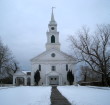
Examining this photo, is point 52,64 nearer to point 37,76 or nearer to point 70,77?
point 37,76

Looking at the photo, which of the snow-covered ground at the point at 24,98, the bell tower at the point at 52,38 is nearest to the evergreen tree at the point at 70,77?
the bell tower at the point at 52,38

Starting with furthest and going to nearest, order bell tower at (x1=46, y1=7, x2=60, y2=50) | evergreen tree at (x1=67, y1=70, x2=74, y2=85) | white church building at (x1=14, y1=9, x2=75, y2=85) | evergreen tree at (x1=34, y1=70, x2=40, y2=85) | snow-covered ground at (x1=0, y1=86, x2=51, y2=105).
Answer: bell tower at (x1=46, y1=7, x2=60, y2=50) < white church building at (x1=14, y1=9, x2=75, y2=85) < evergreen tree at (x1=34, y1=70, x2=40, y2=85) < evergreen tree at (x1=67, y1=70, x2=74, y2=85) < snow-covered ground at (x1=0, y1=86, x2=51, y2=105)

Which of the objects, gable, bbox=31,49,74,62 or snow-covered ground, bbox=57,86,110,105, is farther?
gable, bbox=31,49,74,62

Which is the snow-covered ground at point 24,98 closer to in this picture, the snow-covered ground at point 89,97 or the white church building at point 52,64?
the snow-covered ground at point 89,97

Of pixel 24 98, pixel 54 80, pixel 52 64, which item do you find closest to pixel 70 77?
pixel 54 80

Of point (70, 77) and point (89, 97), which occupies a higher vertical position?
point (70, 77)

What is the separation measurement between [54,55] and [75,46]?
20645 millimetres

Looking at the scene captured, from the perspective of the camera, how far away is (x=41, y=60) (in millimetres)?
57656

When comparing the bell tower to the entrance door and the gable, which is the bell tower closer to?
the gable

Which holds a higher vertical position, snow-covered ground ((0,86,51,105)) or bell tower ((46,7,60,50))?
bell tower ((46,7,60,50))

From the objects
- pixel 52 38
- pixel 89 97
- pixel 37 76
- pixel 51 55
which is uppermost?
pixel 52 38

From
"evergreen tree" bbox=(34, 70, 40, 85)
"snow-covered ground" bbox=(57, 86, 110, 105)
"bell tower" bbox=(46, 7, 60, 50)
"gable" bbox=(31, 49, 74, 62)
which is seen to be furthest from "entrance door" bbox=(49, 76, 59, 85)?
"snow-covered ground" bbox=(57, 86, 110, 105)

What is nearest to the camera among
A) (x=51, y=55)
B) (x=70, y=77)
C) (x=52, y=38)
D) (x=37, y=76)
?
(x=70, y=77)

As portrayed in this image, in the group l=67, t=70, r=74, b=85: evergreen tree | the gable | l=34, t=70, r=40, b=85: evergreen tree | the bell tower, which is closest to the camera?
l=67, t=70, r=74, b=85: evergreen tree
